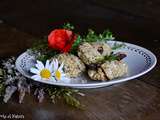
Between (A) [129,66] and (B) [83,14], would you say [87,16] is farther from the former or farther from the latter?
(A) [129,66]

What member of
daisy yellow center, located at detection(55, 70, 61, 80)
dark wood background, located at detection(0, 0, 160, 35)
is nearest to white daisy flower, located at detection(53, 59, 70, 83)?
daisy yellow center, located at detection(55, 70, 61, 80)

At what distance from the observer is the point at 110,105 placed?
896mm

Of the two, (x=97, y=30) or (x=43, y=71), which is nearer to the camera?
(x=43, y=71)

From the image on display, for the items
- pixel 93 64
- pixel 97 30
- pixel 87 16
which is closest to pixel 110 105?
pixel 93 64

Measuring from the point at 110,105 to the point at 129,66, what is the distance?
20 cm

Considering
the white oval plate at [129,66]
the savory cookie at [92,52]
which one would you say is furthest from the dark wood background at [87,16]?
the savory cookie at [92,52]

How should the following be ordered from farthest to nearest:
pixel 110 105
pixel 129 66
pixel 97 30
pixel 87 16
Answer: pixel 87 16
pixel 97 30
pixel 129 66
pixel 110 105

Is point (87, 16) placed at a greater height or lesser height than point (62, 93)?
greater

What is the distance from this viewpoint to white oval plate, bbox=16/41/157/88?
3.05 ft

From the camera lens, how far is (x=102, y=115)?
2.81 feet

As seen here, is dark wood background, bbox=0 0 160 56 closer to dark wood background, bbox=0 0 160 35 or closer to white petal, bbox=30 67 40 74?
dark wood background, bbox=0 0 160 35

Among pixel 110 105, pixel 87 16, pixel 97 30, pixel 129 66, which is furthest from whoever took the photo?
pixel 87 16

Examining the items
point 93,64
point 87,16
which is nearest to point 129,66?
point 93,64

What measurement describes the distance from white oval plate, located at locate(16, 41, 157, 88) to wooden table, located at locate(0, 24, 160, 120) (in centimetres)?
3
